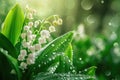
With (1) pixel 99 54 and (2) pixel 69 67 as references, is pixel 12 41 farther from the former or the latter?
(1) pixel 99 54

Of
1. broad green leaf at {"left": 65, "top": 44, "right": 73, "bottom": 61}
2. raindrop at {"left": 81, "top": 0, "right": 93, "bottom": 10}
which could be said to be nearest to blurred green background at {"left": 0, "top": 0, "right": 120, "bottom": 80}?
raindrop at {"left": 81, "top": 0, "right": 93, "bottom": 10}

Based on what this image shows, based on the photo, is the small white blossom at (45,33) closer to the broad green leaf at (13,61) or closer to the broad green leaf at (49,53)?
the broad green leaf at (49,53)

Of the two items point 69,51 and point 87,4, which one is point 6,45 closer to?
point 69,51

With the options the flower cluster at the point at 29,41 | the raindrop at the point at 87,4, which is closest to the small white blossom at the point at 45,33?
the flower cluster at the point at 29,41

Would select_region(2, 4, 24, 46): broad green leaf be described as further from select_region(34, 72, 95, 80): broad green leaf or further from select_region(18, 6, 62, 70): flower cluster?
select_region(34, 72, 95, 80): broad green leaf

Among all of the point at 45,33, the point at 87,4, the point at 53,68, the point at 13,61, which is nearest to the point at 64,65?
the point at 53,68

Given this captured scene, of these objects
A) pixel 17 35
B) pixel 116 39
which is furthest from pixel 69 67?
pixel 116 39
